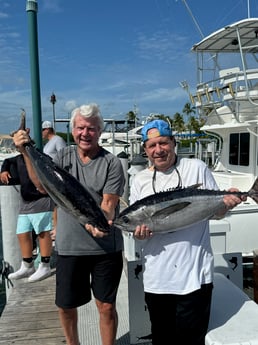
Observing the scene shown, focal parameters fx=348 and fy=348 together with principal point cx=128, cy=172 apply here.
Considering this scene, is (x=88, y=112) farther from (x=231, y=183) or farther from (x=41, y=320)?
(x=231, y=183)

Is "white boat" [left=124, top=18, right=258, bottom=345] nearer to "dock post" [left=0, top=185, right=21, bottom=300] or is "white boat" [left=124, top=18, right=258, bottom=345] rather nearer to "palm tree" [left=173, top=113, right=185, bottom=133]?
"dock post" [left=0, top=185, right=21, bottom=300]

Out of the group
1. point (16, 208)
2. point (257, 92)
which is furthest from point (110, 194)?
point (257, 92)

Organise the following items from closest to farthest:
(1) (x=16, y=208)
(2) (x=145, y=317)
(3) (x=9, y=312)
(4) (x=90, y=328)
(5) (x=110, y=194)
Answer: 1. (5) (x=110, y=194)
2. (2) (x=145, y=317)
3. (4) (x=90, y=328)
4. (3) (x=9, y=312)
5. (1) (x=16, y=208)

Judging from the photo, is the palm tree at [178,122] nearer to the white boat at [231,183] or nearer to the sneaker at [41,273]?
the white boat at [231,183]

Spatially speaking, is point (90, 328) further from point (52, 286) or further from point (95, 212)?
point (95, 212)

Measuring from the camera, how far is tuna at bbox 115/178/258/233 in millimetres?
2084

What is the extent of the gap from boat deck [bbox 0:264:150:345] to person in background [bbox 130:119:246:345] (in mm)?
1184

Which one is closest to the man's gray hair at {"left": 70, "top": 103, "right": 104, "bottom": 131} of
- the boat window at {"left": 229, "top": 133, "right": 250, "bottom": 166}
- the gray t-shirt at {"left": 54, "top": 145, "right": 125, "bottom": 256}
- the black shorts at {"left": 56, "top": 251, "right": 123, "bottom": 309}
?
the gray t-shirt at {"left": 54, "top": 145, "right": 125, "bottom": 256}

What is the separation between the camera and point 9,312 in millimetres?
3662

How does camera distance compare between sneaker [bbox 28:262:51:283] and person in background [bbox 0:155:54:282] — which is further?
sneaker [bbox 28:262:51:283]

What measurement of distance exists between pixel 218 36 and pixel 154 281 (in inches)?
358

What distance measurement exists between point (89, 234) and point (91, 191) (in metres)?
0.30

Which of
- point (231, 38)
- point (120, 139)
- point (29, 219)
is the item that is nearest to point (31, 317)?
point (29, 219)

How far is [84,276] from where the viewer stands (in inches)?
98.2
